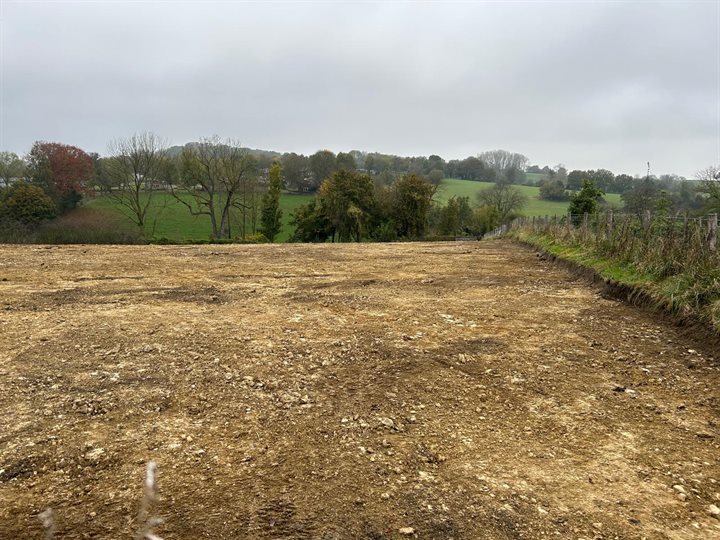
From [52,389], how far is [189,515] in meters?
2.29

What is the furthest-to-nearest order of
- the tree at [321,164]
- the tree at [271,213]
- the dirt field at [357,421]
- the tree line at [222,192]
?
the tree at [321,164] → the tree at [271,213] → the tree line at [222,192] → the dirt field at [357,421]

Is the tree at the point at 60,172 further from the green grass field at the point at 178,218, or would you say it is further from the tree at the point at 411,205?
the tree at the point at 411,205

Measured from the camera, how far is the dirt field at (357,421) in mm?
2490

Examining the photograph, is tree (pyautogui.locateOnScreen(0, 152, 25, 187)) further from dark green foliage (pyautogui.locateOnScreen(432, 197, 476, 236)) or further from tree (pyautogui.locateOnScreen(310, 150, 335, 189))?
dark green foliage (pyautogui.locateOnScreen(432, 197, 476, 236))

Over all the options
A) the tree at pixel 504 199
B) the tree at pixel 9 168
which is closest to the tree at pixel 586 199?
the tree at pixel 504 199

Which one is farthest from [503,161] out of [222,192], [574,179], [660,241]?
[660,241]

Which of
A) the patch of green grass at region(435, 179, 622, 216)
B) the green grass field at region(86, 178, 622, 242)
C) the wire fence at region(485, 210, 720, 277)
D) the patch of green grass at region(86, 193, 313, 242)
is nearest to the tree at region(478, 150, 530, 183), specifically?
the patch of green grass at region(435, 179, 622, 216)

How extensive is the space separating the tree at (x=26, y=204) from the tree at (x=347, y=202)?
21.8 m

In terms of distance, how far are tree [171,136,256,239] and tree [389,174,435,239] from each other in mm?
13704

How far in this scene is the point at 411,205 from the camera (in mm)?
43344

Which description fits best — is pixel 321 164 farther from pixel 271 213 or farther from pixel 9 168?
pixel 9 168

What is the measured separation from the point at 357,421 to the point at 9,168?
4814 centimetres

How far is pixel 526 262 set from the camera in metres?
13.5

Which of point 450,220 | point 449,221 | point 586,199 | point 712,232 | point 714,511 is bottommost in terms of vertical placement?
point 714,511
